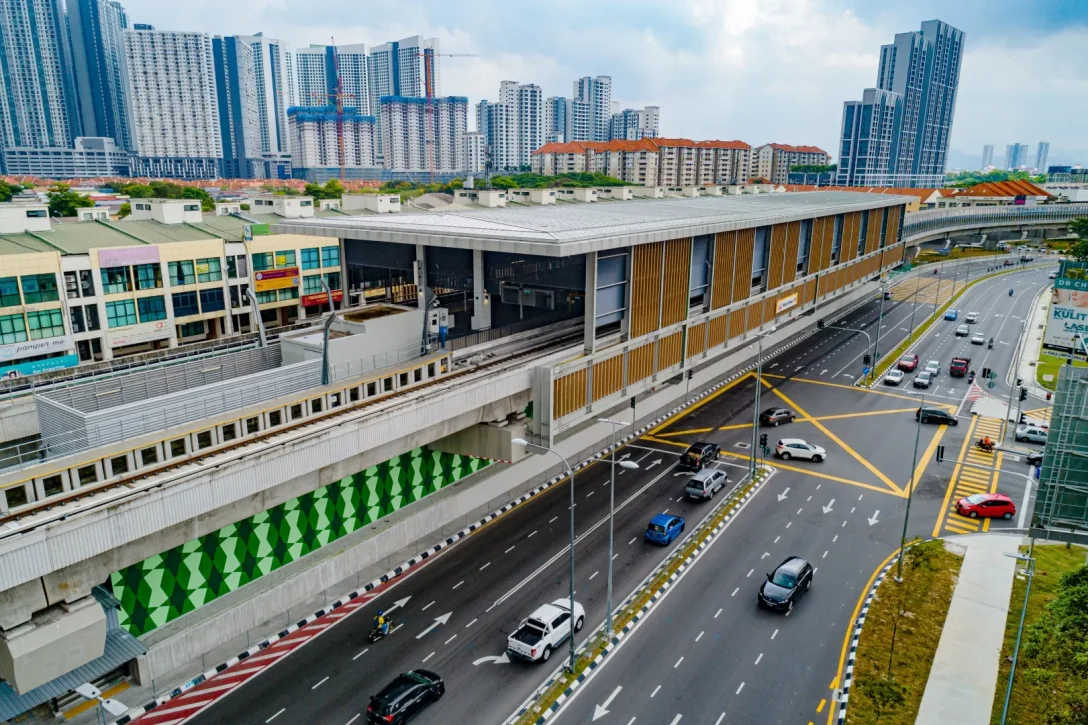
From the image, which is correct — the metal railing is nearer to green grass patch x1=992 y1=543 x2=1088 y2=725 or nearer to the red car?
the red car

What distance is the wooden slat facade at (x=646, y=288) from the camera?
41.0 m

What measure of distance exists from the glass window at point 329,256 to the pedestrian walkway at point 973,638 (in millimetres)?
59653

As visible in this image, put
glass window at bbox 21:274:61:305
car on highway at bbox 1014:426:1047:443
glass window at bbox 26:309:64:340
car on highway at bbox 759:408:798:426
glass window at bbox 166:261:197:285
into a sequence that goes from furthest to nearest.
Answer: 1. glass window at bbox 166:261:197:285
2. car on highway at bbox 759:408:798:426
3. glass window at bbox 26:309:64:340
4. car on highway at bbox 1014:426:1047:443
5. glass window at bbox 21:274:61:305

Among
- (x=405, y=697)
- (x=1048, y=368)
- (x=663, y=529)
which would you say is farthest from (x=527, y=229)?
(x=1048, y=368)

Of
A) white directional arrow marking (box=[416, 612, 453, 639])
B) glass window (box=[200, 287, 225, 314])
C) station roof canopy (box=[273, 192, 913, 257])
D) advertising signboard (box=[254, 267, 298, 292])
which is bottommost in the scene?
white directional arrow marking (box=[416, 612, 453, 639])

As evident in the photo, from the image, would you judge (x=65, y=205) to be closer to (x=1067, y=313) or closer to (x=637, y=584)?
(x=637, y=584)

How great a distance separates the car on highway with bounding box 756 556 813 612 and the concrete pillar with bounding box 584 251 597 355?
14.8m

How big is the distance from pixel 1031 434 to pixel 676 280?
28546 millimetres

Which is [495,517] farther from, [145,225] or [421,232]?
[145,225]

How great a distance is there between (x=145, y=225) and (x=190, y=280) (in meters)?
8.34

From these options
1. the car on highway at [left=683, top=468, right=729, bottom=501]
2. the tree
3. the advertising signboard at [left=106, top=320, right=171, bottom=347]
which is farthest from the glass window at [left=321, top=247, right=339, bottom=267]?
the tree

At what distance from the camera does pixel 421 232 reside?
3909cm

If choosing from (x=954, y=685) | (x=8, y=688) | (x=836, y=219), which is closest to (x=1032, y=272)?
(x=836, y=219)

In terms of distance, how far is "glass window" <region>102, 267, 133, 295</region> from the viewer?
175 ft
